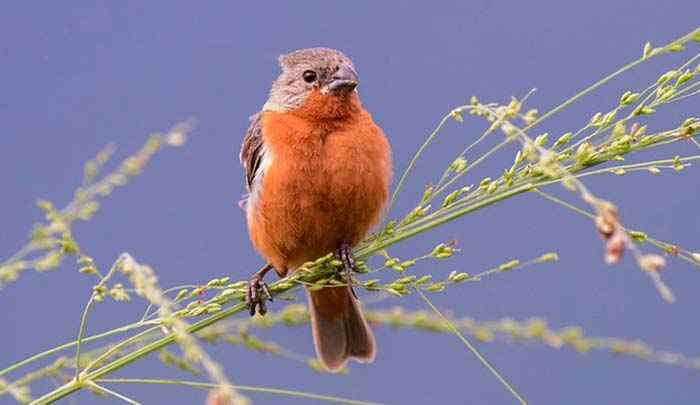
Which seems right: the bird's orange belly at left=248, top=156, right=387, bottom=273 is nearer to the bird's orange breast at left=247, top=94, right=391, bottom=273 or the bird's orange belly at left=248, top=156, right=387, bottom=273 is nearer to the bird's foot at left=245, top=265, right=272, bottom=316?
the bird's orange breast at left=247, top=94, right=391, bottom=273

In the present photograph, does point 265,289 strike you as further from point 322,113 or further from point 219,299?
point 219,299

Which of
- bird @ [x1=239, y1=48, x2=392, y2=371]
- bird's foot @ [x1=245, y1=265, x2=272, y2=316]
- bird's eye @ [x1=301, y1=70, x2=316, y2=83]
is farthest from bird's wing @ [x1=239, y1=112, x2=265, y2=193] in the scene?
bird's foot @ [x1=245, y1=265, x2=272, y2=316]

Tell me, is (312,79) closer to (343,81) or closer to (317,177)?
(343,81)

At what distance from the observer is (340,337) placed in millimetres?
3711

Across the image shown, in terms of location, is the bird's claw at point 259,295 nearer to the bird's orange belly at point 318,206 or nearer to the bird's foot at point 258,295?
the bird's foot at point 258,295

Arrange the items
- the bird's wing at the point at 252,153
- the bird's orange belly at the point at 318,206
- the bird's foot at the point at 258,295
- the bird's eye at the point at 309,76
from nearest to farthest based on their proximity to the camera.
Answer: the bird's foot at the point at 258,295, the bird's orange belly at the point at 318,206, the bird's wing at the point at 252,153, the bird's eye at the point at 309,76

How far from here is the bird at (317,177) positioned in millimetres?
3205

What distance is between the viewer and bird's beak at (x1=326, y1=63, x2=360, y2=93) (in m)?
3.47

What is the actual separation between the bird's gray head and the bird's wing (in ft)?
0.35

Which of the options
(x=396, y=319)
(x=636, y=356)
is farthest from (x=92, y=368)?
(x=636, y=356)

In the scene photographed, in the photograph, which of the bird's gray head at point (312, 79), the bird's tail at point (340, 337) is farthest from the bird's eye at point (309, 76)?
the bird's tail at point (340, 337)

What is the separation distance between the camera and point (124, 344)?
5.82 feet

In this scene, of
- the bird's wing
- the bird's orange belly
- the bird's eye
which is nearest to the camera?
the bird's orange belly

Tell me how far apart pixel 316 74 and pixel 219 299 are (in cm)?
186
